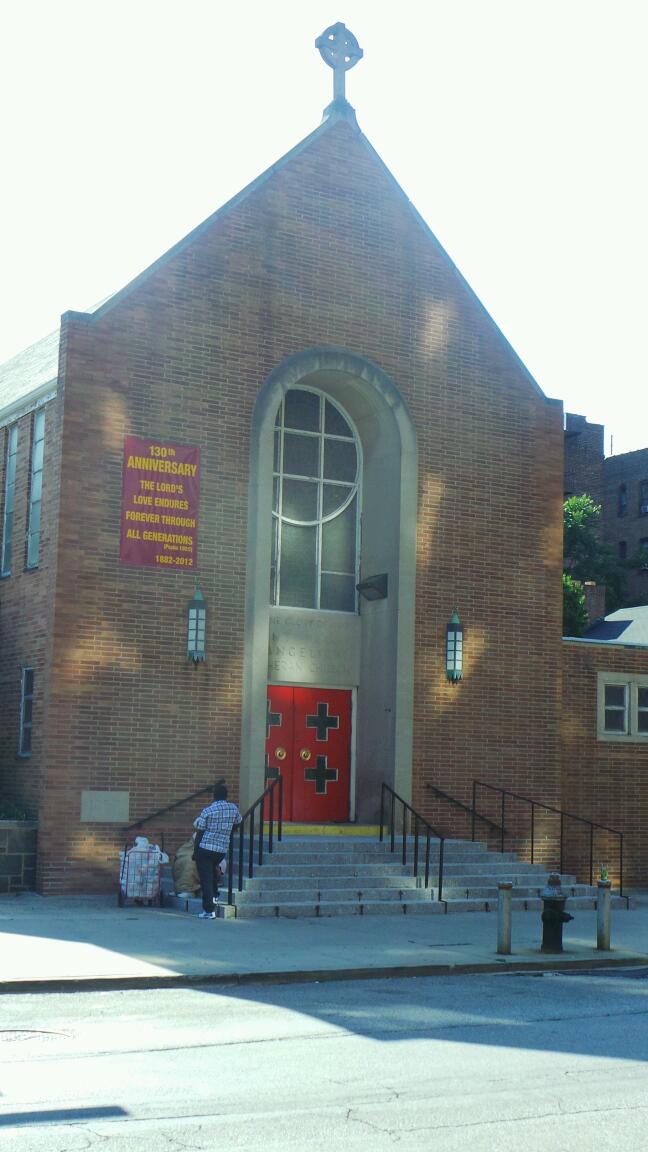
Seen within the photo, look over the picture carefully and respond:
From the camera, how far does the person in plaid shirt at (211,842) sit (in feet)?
55.3

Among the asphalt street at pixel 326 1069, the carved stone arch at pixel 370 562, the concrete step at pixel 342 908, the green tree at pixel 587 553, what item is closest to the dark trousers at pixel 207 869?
the concrete step at pixel 342 908

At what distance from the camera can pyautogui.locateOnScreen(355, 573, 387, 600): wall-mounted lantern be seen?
22.1 metres

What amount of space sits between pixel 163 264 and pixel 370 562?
5725 millimetres

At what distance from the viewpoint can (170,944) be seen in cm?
1449

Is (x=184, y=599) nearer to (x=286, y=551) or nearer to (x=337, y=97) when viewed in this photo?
(x=286, y=551)

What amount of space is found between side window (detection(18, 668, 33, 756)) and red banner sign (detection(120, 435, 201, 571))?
2283mm

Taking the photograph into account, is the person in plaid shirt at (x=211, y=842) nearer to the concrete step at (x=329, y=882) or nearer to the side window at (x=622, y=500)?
the concrete step at (x=329, y=882)

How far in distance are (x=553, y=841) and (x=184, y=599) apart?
7.31 metres

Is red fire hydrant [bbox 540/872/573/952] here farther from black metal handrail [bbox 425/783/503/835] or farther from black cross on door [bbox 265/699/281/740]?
black cross on door [bbox 265/699/281/740]

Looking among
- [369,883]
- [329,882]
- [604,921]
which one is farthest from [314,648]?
[604,921]

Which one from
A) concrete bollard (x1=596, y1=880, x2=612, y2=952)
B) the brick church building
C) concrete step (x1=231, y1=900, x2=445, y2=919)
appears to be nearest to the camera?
concrete bollard (x1=596, y1=880, x2=612, y2=952)

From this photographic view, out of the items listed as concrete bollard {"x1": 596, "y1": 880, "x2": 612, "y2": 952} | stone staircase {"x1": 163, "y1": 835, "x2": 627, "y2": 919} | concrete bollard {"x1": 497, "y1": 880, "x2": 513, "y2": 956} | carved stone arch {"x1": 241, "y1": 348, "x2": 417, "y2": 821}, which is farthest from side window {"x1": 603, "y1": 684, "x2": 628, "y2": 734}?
concrete bollard {"x1": 497, "y1": 880, "x2": 513, "y2": 956}

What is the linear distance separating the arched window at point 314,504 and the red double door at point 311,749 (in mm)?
1517

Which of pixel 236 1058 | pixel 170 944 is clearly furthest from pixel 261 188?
pixel 236 1058
